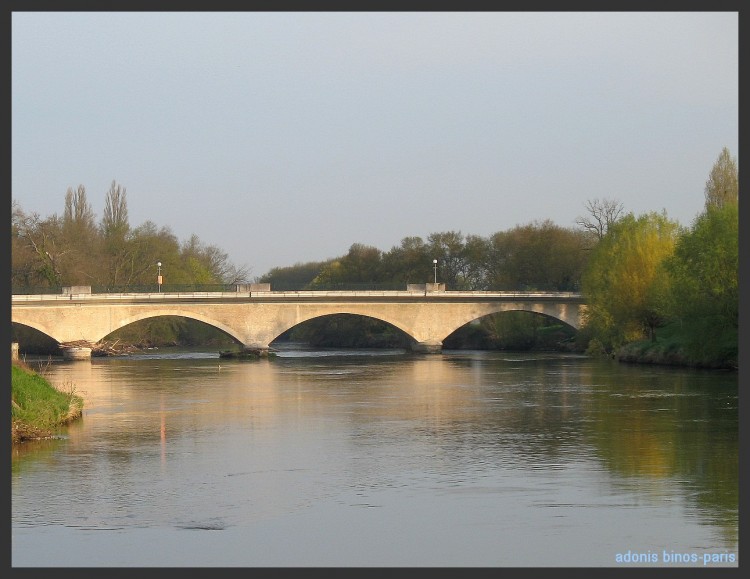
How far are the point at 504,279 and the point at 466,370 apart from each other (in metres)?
37.8

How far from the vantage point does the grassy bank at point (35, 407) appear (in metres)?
25.9

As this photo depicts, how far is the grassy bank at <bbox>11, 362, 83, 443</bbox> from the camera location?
84.8 feet

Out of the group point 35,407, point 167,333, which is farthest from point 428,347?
point 35,407

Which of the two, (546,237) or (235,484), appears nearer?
(235,484)

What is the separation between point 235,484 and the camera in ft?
68.4

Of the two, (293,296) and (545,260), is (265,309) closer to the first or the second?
(293,296)

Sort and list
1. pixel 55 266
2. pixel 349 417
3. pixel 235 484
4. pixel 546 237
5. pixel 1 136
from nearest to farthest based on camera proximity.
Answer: pixel 1 136 < pixel 235 484 < pixel 349 417 < pixel 55 266 < pixel 546 237

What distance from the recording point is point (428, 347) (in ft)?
256

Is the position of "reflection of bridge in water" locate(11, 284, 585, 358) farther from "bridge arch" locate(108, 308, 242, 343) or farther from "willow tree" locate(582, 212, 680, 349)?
"willow tree" locate(582, 212, 680, 349)

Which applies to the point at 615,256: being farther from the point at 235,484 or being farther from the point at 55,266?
the point at 235,484

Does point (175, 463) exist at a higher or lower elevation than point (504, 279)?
lower

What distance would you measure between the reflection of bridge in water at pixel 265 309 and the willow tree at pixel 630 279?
11.2 meters

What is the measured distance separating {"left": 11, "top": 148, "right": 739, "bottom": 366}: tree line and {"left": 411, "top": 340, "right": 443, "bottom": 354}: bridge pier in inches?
251

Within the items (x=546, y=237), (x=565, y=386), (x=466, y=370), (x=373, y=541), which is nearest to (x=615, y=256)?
(x=466, y=370)
